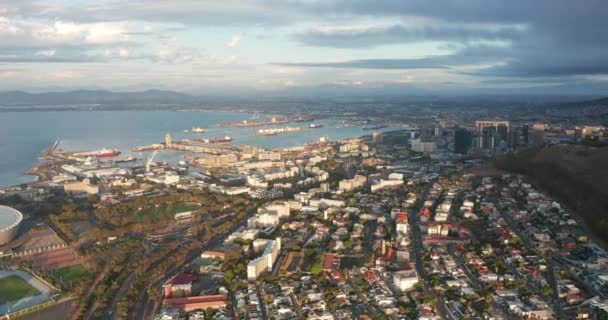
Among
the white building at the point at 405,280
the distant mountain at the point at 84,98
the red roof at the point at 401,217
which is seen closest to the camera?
the white building at the point at 405,280

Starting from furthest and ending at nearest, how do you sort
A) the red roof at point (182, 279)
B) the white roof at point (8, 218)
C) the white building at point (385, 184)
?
the white building at point (385, 184)
the white roof at point (8, 218)
the red roof at point (182, 279)

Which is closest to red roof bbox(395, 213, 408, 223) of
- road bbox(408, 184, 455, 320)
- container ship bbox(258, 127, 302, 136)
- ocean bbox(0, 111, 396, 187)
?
road bbox(408, 184, 455, 320)

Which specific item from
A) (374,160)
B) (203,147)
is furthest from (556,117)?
(203,147)

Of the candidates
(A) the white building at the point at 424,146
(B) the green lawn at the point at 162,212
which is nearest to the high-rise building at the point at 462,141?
(A) the white building at the point at 424,146

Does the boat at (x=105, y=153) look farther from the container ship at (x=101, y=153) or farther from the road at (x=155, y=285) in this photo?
the road at (x=155, y=285)

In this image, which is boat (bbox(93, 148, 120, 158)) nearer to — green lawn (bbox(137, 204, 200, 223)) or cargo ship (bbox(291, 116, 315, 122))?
green lawn (bbox(137, 204, 200, 223))

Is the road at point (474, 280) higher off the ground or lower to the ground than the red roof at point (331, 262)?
lower

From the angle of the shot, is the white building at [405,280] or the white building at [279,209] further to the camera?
the white building at [279,209]
